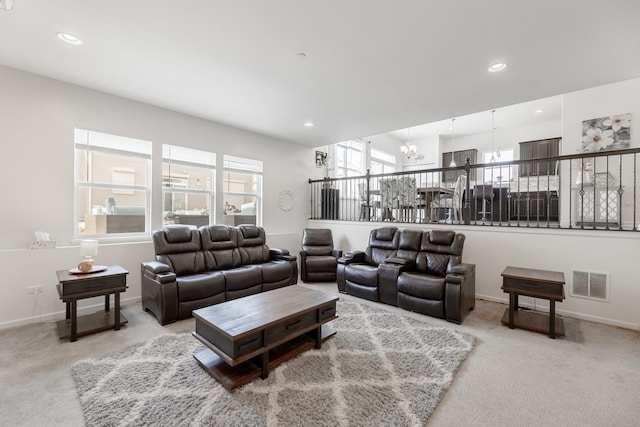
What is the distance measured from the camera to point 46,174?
3400mm

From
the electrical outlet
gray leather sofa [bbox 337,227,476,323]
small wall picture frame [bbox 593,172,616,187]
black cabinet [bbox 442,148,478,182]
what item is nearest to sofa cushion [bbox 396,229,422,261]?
gray leather sofa [bbox 337,227,476,323]

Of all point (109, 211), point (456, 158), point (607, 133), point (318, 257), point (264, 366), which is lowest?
point (264, 366)

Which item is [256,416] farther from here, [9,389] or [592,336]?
[592,336]

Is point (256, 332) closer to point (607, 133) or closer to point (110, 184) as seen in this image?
point (110, 184)

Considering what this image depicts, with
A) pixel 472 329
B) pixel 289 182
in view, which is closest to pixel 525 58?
pixel 472 329

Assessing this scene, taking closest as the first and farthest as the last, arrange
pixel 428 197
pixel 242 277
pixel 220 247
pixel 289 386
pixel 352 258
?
pixel 289 386
pixel 242 277
pixel 220 247
pixel 352 258
pixel 428 197

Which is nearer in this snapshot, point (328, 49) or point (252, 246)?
point (328, 49)

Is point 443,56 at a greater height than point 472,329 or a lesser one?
greater

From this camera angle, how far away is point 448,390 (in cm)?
207

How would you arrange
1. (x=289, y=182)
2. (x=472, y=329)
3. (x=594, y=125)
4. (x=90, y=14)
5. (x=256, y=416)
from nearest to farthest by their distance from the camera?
(x=256, y=416)
(x=90, y=14)
(x=472, y=329)
(x=594, y=125)
(x=289, y=182)

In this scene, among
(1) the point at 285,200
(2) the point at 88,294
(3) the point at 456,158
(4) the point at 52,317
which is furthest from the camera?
(3) the point at 456,158

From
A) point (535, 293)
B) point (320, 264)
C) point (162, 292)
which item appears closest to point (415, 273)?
point (535, 293)

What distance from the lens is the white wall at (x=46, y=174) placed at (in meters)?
3.16

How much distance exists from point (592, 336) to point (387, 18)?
3.80 m
